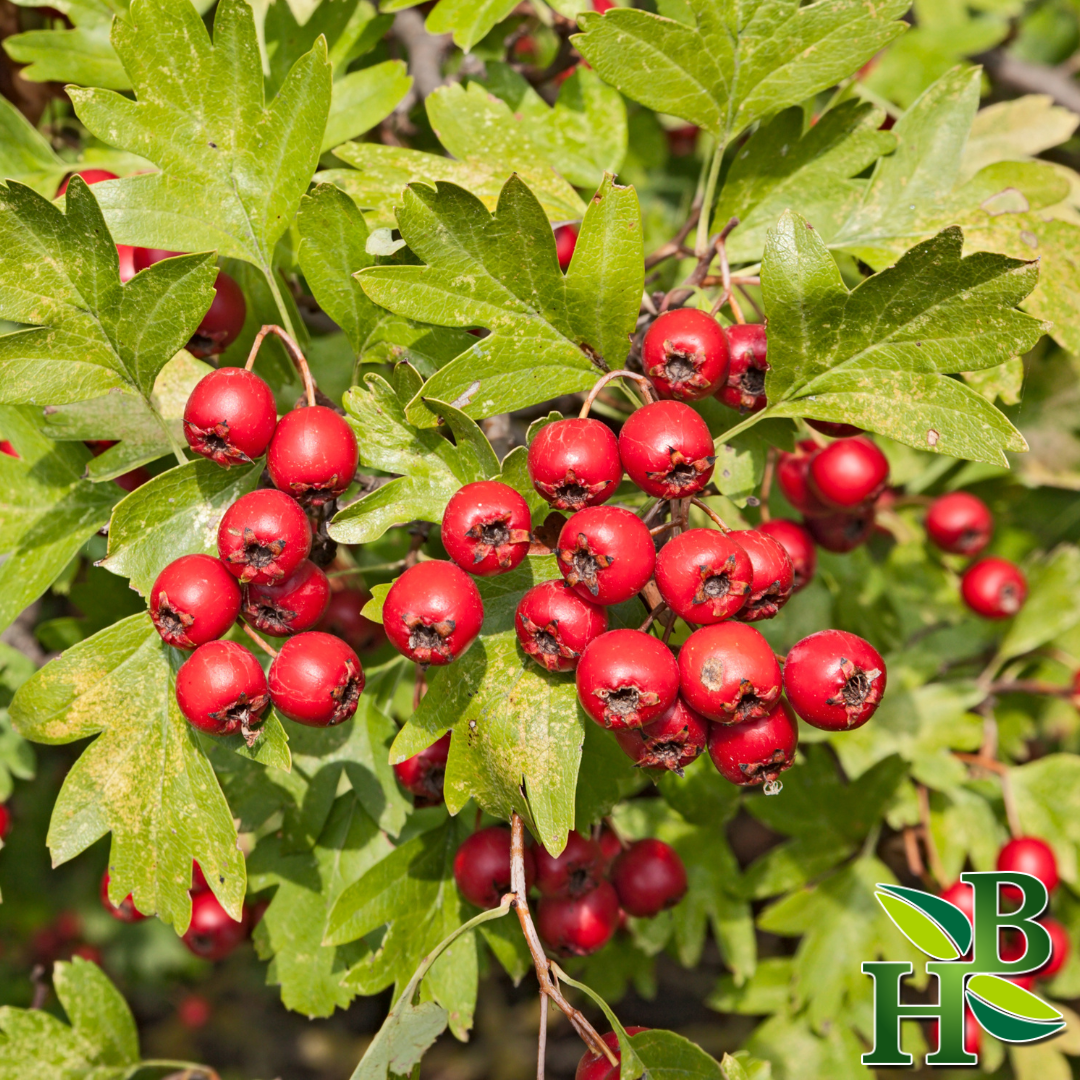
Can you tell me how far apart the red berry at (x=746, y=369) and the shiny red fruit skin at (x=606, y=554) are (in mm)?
394

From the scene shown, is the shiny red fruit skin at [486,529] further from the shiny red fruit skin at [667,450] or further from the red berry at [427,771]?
the red berry at [427,771]

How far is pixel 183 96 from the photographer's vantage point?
1.55 m

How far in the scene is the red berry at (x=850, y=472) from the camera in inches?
80.5

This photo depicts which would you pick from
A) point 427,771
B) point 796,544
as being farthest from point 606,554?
point 796,544

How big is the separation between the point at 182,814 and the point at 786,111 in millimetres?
1632

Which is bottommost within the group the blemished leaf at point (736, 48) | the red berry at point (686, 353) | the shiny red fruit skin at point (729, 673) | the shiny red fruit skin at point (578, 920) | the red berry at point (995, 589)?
the red berry at point (995, 589)

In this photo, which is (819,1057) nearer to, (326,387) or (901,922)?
(901,922)

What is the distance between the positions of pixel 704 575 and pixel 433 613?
360mm

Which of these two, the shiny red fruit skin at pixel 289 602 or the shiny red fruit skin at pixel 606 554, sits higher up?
the shiny red fruit skin at pixel 606 554

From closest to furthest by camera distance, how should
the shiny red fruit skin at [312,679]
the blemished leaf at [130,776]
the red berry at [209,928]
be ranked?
the shiny red fruit skin at [312,679] → the blemished leaf at [130,776] → the red berry at [209,928]

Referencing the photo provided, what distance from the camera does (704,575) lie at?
125 cm

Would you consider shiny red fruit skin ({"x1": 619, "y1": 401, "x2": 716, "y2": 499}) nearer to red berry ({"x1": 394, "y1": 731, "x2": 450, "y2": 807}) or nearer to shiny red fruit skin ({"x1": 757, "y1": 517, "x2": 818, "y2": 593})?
red berry ({"x1": 394, "y1": 731, "x2": 450, "y2": 807})

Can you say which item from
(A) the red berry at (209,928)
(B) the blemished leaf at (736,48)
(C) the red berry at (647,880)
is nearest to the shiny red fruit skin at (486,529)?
(B) the blemished leaf at (736,48)

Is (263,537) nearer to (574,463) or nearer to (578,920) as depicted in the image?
(574,463)
